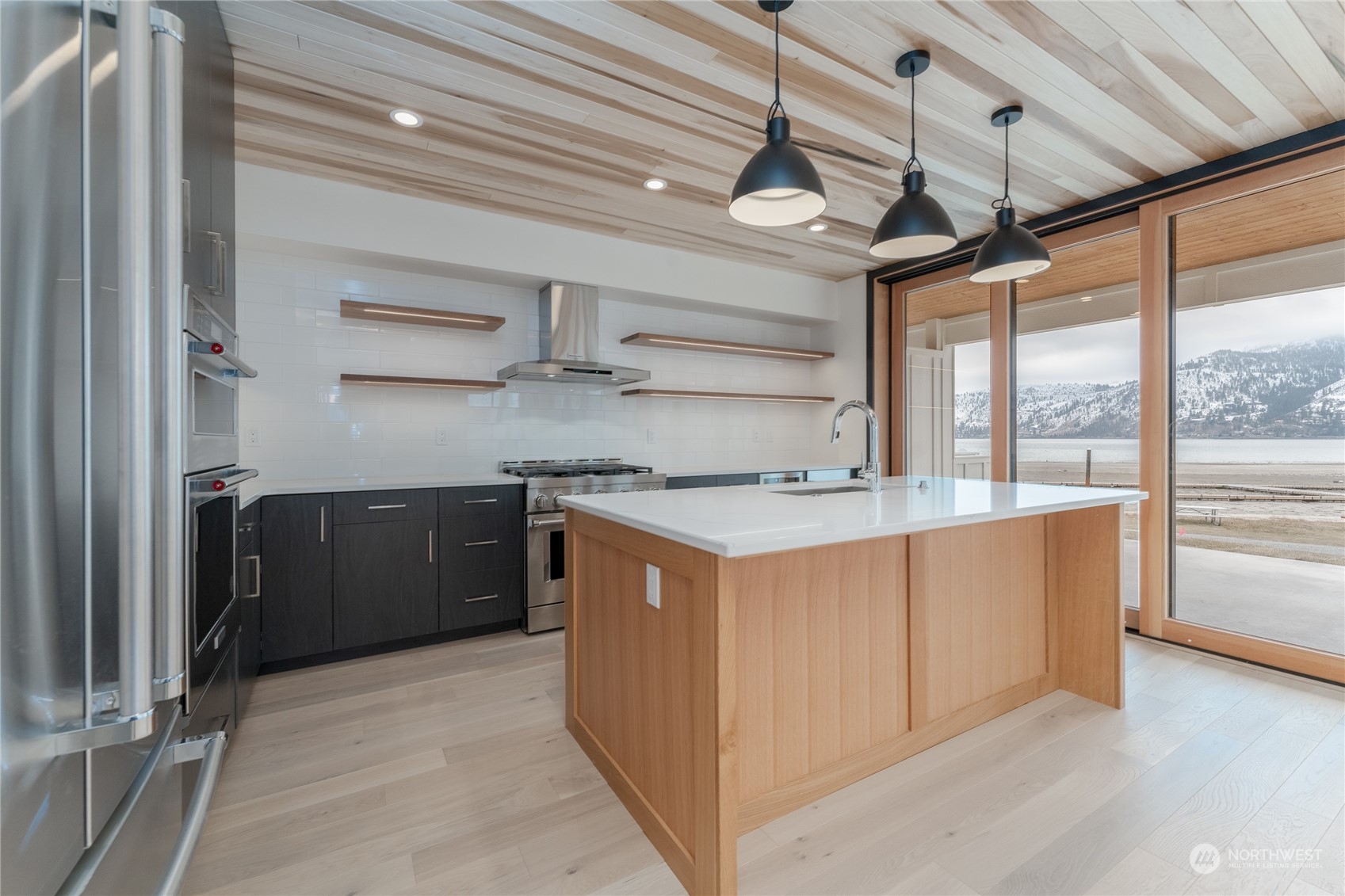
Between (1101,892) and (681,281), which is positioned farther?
(681,281)

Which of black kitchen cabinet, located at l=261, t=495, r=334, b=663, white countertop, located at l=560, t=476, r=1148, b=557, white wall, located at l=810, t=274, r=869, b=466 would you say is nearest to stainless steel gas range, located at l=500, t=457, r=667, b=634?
black kitchen cabinet, located at l=261, t=495, r=334, b=663

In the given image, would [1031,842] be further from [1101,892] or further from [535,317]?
[535,317]

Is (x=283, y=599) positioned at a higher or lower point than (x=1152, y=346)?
lower

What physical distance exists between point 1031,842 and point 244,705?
9.19 feet

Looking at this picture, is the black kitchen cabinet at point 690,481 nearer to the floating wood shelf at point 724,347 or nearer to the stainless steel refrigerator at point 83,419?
the floating wood shelf at point 724,347

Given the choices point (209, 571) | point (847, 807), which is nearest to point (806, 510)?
point (847, 807)

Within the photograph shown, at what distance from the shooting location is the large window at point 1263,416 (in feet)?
9.15

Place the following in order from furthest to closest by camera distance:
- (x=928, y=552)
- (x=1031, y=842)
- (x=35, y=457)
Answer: (x=928, y=552) < (x=1031, y=842) < (x=35, y=457)

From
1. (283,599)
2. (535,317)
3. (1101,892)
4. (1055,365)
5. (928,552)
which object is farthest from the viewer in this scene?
(535,317)

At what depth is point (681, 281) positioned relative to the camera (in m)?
4.30

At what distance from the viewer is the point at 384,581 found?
3.04 m

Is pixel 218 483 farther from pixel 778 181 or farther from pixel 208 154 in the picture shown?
pixel 778 181

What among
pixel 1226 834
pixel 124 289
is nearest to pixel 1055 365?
pixel 1226 834

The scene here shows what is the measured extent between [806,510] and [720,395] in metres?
2.82
